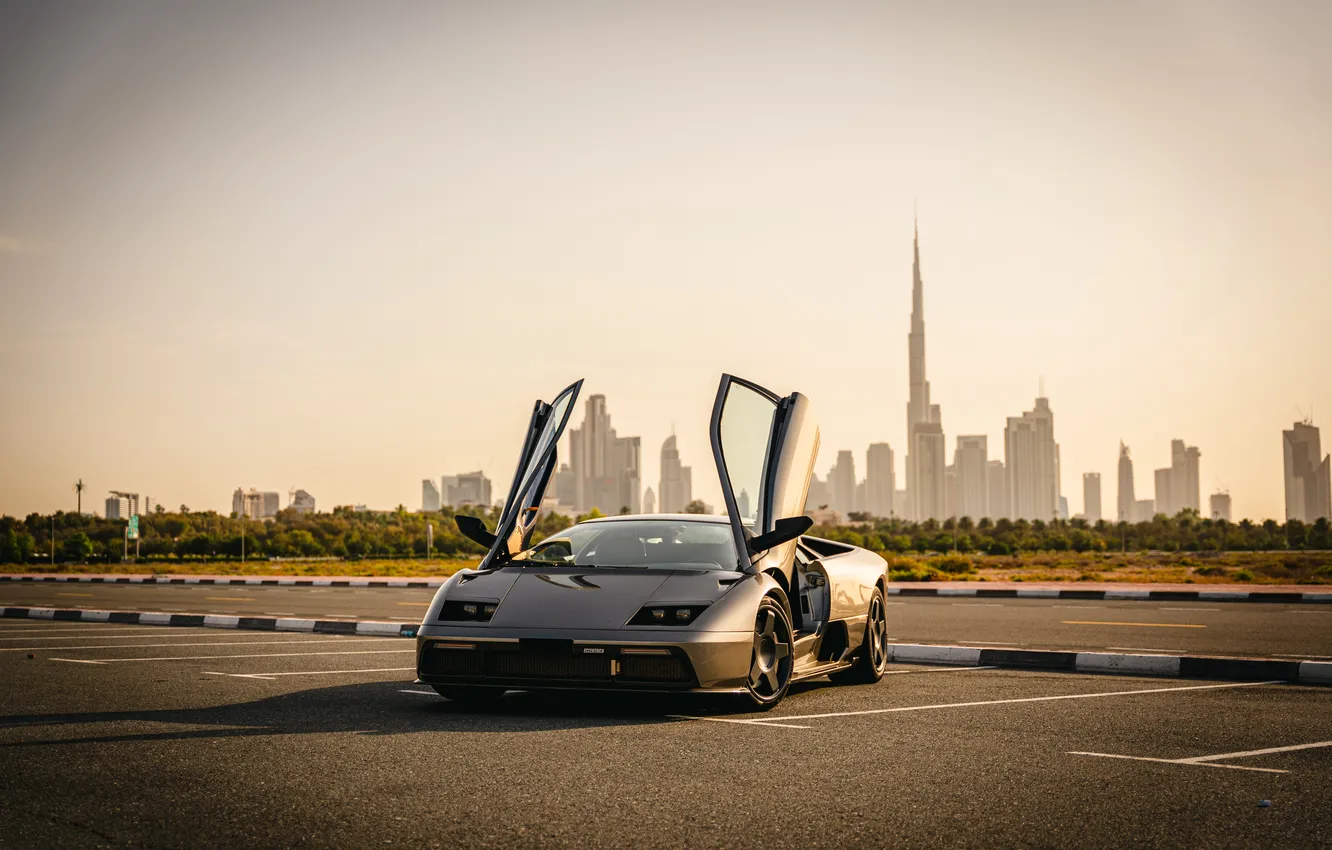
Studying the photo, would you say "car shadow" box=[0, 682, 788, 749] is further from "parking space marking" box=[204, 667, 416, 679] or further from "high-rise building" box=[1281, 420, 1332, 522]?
"high-rise building" box=[1281, 420, 1332, 522]

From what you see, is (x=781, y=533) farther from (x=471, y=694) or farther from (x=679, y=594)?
(x=471, y=694)

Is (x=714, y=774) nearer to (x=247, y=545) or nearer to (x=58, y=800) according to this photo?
(x=58, y=800)

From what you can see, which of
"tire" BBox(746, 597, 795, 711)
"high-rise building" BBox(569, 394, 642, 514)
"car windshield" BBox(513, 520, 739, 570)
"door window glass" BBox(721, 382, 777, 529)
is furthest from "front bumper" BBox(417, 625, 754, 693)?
"high-rise building" BBox(569, 394, 642, 514)

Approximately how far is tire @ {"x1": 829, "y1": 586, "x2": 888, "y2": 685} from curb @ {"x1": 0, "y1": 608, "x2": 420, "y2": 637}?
235 inches

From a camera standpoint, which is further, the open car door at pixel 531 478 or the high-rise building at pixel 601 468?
the high-rise building at pixel 601 468

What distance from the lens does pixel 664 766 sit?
17.4 ft

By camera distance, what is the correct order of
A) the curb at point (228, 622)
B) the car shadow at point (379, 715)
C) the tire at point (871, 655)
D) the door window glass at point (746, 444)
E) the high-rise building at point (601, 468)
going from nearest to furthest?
1. the car shadow at point (379, 715)
2. the door window glass at point (746, 444)
3. the tire at point (871, 655)
4. the curb at point (228, 622)
5. the high-rise building at point (601, 468)

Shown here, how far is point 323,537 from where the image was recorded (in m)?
87.1

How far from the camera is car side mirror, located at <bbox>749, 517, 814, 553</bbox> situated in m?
7.45

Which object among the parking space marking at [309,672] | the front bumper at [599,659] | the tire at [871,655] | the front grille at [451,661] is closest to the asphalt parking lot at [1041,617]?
the tire at [871,655]

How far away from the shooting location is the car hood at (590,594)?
6996 mm

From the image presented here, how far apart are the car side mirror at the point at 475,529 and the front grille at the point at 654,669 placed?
152cm

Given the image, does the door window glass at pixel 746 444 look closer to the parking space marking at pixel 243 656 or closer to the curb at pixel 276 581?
the parking space marking at pixel 243 656

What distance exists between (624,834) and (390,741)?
230 centimetres
